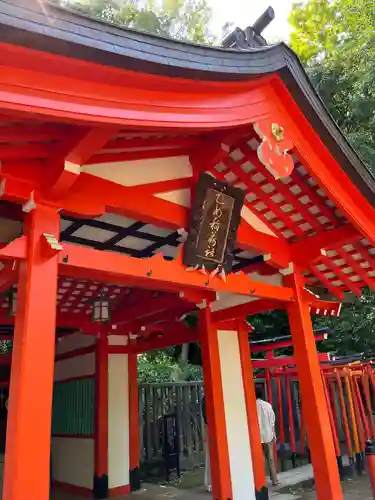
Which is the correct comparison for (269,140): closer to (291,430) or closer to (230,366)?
(230,366)

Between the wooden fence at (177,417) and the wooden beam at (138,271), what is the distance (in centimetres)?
589

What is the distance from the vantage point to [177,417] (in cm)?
974

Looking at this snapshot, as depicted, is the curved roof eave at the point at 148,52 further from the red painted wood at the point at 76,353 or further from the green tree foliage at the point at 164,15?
the green tree foliage at the point at 164,15

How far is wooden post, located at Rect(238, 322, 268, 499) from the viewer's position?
617 cm

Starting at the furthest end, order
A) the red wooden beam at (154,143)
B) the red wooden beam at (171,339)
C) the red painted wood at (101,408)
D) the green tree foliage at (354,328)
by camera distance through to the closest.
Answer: the green tree foliage at (354,328) → the red painted wood at (101,408) → the red wooden beam at (171,339) → the red wooden beam at (154,143)

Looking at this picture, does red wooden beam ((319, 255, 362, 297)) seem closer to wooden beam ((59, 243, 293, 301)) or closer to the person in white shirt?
wooden beam ((59, 243, 293, 301))

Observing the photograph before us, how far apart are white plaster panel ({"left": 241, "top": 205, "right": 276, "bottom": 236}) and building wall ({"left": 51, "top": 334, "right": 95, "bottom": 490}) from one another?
4274 mm

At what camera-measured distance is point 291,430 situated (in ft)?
30.0

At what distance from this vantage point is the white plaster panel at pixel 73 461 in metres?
7.45

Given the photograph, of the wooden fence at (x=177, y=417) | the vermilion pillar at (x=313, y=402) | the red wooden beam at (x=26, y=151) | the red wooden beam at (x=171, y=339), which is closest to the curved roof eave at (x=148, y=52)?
the red wooden beam at (x=26, y=151)

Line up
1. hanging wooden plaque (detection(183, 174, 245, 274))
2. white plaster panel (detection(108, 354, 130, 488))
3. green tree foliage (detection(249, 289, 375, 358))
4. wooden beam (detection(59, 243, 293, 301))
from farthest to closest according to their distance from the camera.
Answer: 1. green tree foliage (detection(249, 289, 375, 358))
2. white plaster panel (detection(108, 354, 130, 488))
3. hanging wooden plaque (detection(183, 174, 245, 274))
4. wooden beam (detection(59, 243, 293, 301))

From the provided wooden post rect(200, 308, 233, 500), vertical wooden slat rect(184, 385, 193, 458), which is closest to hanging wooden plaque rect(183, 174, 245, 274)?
wooden post rect(200, 308, 233, 500)

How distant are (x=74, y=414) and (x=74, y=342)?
1.36 meters

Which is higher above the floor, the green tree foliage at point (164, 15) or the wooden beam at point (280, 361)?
the green tree foliage at point (164, 15)
